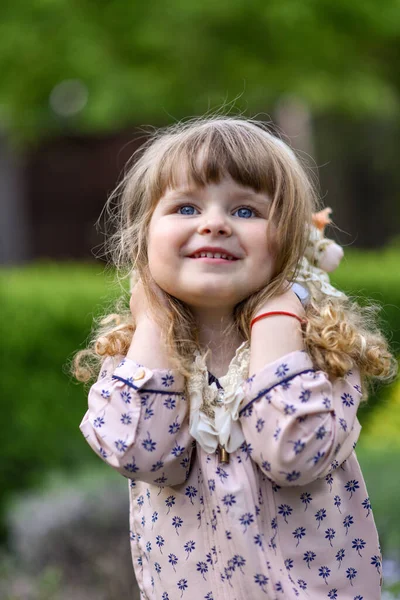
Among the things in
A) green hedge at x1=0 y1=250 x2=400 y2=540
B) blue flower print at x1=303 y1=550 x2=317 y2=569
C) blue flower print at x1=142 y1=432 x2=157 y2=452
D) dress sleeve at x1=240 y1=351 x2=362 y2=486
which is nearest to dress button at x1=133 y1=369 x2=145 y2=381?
blue flower print at x1=142 y1=432 x2=157 y2=452

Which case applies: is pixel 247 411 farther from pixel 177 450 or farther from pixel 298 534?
pixel 298 534

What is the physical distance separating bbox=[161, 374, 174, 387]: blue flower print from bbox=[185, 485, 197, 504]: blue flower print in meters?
0.26

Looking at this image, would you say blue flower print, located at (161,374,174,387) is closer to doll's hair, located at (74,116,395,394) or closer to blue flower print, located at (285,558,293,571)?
doll's hair, located at (74,116,395,394)

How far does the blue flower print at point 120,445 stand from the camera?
6.76 feet

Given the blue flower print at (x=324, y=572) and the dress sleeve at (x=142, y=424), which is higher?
the dress sleeve at (x=142, y=424)

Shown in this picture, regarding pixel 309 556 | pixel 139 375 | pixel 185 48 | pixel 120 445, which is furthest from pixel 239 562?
pixel 185 48

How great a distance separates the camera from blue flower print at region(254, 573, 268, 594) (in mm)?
2088

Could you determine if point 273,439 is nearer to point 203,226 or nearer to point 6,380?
point 203,226

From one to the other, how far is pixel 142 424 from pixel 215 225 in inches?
19.1

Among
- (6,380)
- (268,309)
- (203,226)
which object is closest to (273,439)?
(268,309)

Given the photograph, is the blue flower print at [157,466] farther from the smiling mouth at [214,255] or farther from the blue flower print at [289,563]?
the smiling mouth at [214,255]

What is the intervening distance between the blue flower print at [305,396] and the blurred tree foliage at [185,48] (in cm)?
723

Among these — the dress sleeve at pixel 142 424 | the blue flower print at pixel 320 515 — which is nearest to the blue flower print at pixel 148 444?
the dress sleeve at pixel 142 424

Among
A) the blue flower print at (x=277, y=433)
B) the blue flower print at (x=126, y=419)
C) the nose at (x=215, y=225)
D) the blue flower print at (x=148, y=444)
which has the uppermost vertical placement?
the nose at (x=215, y=225)
